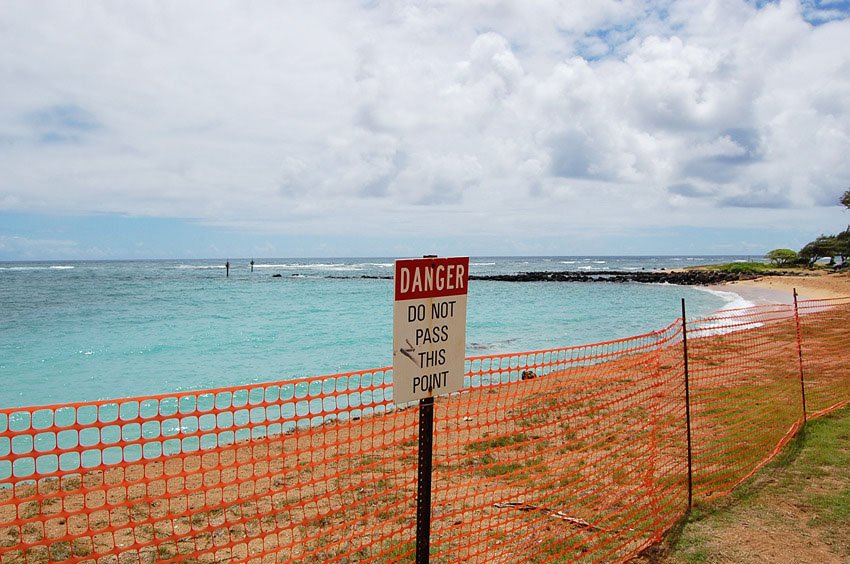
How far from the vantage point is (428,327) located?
11.3ft

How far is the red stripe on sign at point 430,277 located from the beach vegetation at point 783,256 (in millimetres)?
96375

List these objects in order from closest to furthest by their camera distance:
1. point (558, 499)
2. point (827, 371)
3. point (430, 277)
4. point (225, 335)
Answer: point (430, 277)
point (558, 499)
point (827, 371)
point (225, 335)

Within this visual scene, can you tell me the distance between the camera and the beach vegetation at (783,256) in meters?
84.8

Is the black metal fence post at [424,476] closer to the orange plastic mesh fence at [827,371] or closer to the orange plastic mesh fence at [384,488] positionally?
the orange plastic mesh fence at [384,488]

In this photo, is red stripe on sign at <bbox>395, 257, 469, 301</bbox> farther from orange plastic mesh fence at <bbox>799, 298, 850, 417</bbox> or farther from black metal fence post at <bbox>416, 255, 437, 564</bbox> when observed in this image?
orange plastic mesh fence at <bbox>799, 298, 850, 417</bbox>

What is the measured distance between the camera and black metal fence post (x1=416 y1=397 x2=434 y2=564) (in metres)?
3.52

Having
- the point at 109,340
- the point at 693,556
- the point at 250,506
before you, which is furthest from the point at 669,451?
the point at 109,340

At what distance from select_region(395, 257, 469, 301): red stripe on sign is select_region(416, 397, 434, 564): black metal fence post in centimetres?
66

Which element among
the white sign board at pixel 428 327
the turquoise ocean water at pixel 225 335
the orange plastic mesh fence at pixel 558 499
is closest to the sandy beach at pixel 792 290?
the turquoise ocean water at pixel 225 335

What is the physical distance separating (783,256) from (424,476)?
99576mm

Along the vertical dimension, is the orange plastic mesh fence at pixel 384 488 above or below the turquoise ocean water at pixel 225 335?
above

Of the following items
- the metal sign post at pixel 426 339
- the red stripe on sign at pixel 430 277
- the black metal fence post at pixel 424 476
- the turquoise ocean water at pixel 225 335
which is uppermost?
the red stripe on sign at pixel 430 277

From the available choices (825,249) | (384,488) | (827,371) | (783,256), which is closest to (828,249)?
(825,249)

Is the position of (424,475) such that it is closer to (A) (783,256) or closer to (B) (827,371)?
(B) (827,371)
